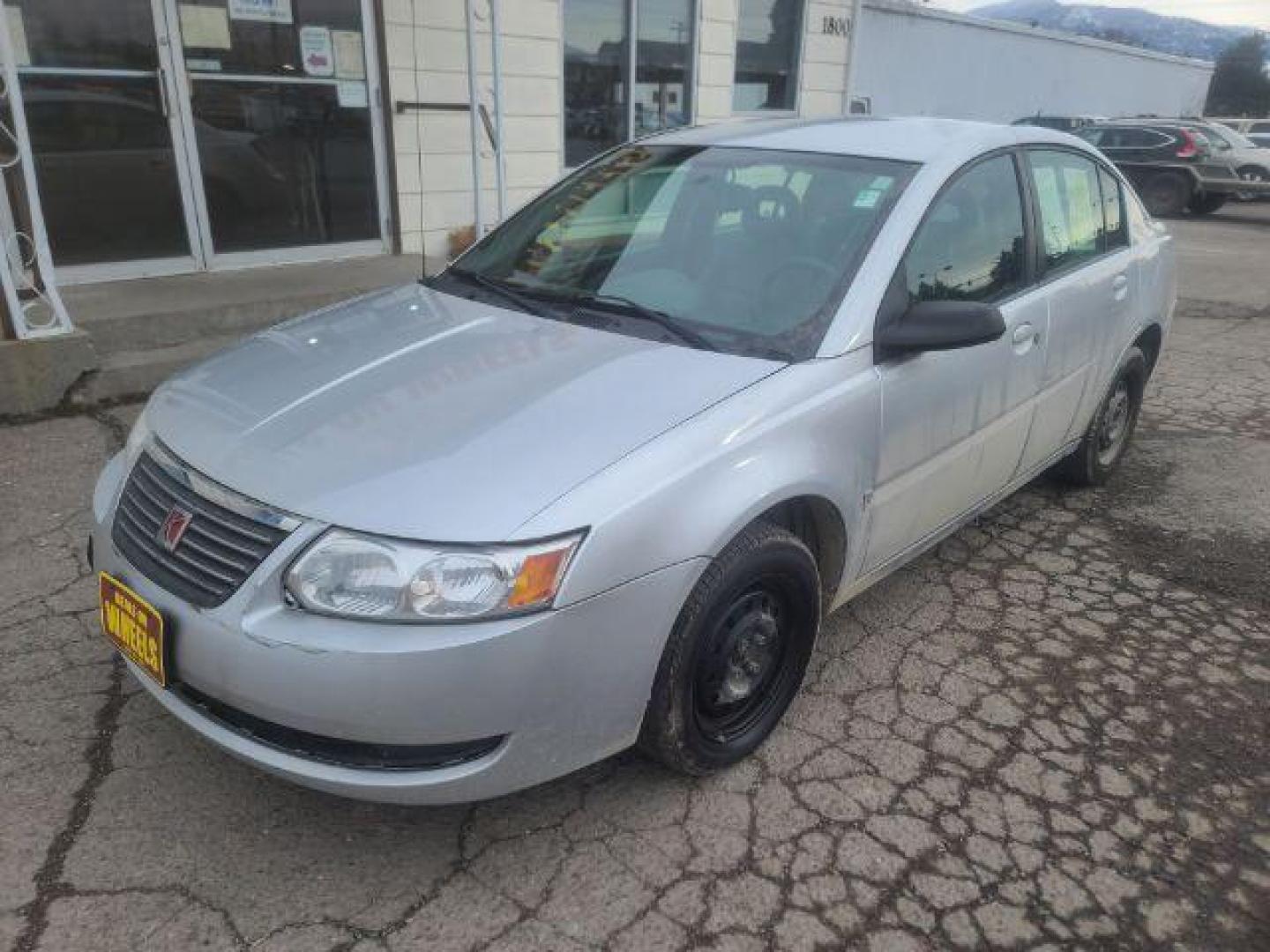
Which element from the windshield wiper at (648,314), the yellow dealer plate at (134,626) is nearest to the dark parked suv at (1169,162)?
the windshield wiper at (648,314)

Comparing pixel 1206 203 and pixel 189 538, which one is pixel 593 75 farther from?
pixel 1206 203

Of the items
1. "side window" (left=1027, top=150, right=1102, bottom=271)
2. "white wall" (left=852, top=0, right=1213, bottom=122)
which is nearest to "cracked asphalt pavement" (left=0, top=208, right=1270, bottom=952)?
"side window" (left=1027, top=150, right=1102, bottom=271)

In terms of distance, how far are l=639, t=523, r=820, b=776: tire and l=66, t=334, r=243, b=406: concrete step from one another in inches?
139

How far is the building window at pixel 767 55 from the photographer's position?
31.0 feet

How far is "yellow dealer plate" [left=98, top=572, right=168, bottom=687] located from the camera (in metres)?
2.12

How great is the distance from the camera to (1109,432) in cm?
451

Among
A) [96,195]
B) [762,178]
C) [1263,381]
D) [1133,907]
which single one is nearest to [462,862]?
[1133,907]

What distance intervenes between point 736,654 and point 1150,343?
328 cm

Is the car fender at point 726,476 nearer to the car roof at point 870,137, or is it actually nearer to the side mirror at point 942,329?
the side mirror at point 942,329

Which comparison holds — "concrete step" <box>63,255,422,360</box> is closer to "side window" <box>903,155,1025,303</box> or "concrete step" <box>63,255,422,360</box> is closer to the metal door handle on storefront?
the metal door handle on storefront

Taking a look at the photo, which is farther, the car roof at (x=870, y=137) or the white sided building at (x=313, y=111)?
the white sided building at (x=313, y=111)

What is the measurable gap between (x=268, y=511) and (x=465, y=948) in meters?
1.02

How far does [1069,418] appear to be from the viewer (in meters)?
3.91

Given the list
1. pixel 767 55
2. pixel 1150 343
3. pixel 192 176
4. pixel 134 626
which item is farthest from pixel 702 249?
pixel 767 55
